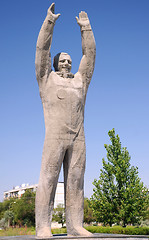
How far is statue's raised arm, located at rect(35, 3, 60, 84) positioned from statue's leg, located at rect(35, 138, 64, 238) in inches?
68.2

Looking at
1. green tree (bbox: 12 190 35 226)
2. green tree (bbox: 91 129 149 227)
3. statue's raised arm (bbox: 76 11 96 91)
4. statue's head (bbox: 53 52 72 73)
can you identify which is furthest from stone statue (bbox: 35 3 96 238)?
green tree (bbox: 12 190 35 226)

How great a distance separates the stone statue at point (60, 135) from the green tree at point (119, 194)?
13.0 meters

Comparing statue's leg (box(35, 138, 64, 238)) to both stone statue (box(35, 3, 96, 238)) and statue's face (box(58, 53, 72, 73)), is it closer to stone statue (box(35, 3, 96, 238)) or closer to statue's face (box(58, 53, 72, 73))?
stone statue (box(35, 3, 96, 238))

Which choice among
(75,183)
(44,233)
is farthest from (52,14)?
(44,233)

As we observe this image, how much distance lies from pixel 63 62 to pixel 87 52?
2.44 ft

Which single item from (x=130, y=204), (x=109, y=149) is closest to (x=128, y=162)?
(x=109, y=149)

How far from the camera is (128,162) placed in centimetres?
2148

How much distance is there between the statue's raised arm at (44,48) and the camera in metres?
7.80

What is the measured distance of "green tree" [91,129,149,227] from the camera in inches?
791

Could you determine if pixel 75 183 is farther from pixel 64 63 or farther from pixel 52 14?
pixel 52 14

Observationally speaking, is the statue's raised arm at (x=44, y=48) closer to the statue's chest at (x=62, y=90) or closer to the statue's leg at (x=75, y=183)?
the statue's chest at (x=62, y=90)

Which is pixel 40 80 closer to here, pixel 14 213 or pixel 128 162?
pixel 128 162

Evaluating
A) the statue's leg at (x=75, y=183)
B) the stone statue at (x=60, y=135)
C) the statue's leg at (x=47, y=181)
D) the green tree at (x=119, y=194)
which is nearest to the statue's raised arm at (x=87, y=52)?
the stone statue at (x=60, y=135)

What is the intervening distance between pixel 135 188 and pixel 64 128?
1414cm
